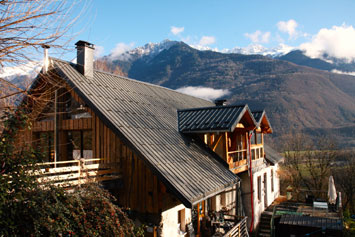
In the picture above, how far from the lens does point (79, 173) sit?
7.82 metres

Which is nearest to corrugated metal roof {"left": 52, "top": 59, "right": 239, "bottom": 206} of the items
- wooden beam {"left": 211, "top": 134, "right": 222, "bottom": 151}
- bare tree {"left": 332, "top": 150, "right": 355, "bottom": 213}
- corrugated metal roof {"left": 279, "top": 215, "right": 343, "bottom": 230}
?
wooden beam {"left": 211, "top": 134, "right": 222, "bottom": 151}

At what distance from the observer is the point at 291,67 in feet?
477

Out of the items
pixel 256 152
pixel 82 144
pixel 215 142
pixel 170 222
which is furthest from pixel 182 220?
pixel 256 152

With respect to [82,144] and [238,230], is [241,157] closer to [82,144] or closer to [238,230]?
[238,230]

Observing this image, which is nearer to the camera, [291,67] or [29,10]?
[29,10]

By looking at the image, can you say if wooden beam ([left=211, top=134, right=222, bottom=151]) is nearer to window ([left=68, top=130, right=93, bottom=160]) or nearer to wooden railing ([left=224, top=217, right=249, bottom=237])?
wooden railing ([left=224, top=217, right=249, bottom=237])

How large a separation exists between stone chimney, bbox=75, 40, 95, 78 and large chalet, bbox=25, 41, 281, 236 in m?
0.04

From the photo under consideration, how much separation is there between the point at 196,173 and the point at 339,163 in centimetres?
3252

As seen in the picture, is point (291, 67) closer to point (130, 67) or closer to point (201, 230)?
point (130, 67)

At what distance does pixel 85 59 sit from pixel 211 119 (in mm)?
5667

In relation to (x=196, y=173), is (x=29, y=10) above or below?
above

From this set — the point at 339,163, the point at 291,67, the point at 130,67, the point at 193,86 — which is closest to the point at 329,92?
the point at 291,67

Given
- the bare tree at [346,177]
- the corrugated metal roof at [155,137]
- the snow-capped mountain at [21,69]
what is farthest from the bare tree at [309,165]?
the snow-capped mountain at [21,69]

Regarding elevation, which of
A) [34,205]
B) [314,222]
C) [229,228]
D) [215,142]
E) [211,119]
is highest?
[211,119]
